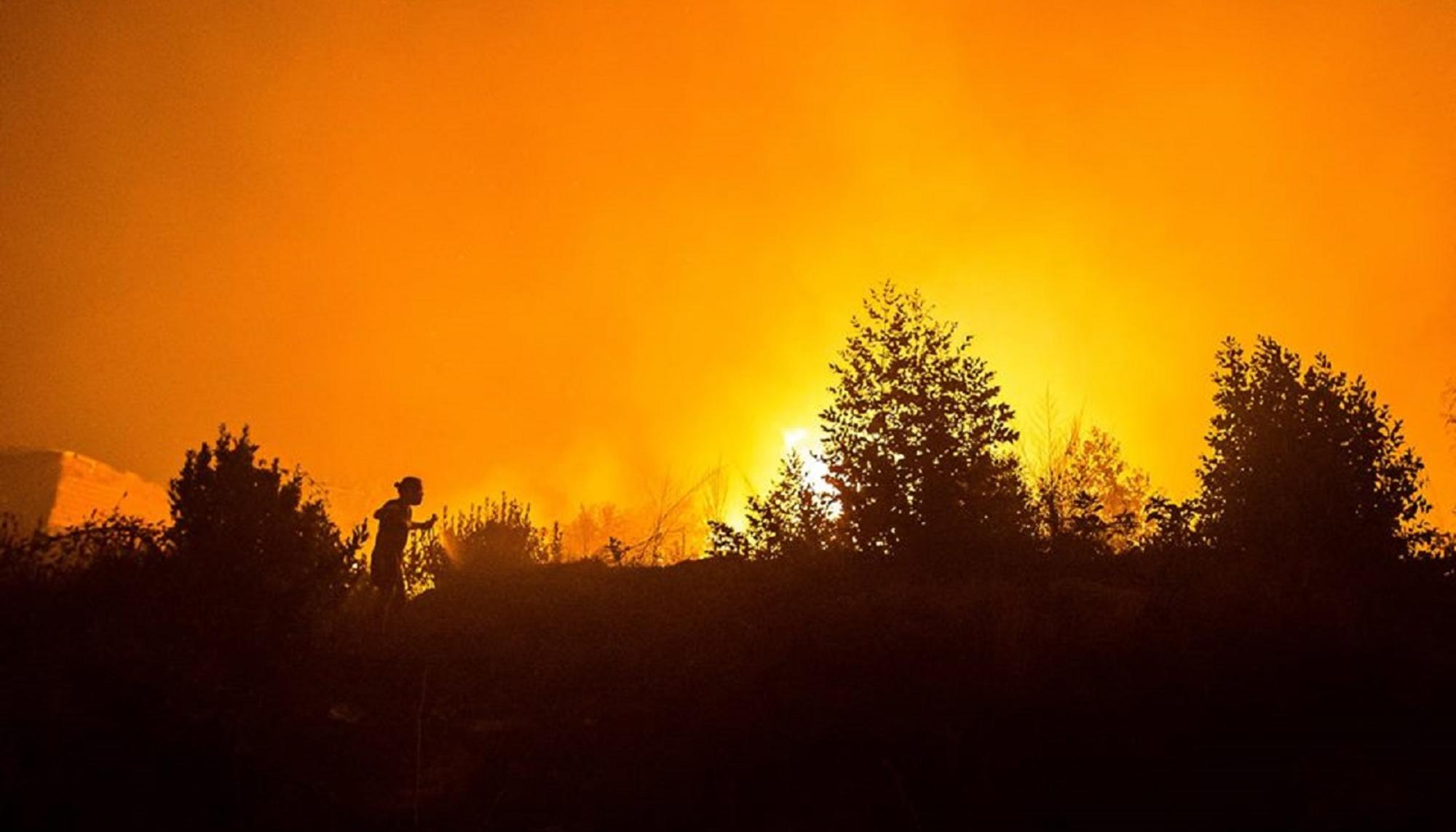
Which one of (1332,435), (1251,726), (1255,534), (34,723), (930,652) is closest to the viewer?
(34,723)

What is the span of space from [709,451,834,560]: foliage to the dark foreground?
14.3ft

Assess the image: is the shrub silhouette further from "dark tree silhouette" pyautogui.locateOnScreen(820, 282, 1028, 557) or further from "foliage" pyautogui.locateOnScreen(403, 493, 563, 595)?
"dark tree silhouette" pyautogui.locateOnScreen(820, 282, 1028, 557)

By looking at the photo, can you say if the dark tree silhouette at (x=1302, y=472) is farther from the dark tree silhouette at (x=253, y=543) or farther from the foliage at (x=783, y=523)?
the dark tree silhouette at (x=253, y=543)

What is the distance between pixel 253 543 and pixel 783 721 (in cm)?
582

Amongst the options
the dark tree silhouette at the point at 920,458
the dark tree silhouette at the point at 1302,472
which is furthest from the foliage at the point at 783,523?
the dark tree silhouette at the point at 1302,472

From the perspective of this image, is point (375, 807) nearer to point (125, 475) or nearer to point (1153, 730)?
point (1153, 730)

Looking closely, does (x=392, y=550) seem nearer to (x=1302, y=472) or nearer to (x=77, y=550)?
(x=77, y=550)

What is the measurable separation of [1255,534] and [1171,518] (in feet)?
8.46

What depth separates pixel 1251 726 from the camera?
5.71 metres

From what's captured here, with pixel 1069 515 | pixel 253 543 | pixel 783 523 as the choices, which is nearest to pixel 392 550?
pixel 253 543

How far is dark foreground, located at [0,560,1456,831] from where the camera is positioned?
4887 millimetres

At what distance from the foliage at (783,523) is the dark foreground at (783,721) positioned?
4364mm

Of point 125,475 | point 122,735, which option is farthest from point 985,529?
point 125,475

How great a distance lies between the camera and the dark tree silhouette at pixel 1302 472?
43.8 feet
